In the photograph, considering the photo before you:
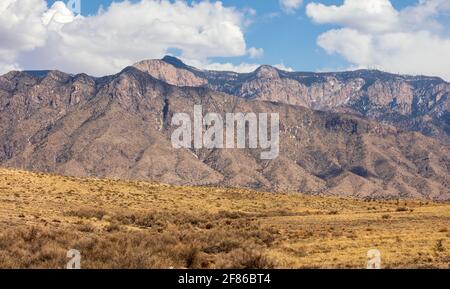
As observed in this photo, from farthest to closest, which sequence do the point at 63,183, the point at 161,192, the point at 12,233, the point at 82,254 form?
the point at 161,192 < the point at 63,183 < the point at 12,233 < the point at 82,254

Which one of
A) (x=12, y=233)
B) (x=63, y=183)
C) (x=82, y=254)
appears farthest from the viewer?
(x=63, y=183)

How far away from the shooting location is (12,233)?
84.8ft

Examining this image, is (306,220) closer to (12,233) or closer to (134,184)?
(12,233)

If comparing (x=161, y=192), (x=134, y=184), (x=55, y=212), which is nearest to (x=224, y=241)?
(x=55, y=212)

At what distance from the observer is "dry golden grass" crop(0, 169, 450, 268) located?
2081cm

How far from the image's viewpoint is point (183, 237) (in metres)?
29.0

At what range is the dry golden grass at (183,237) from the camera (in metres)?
20.8

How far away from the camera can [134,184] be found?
84.6 metres

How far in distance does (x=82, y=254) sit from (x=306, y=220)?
89.8 feet

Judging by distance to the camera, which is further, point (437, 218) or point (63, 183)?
point (63, 183)

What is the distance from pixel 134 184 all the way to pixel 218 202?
17.3 m
